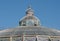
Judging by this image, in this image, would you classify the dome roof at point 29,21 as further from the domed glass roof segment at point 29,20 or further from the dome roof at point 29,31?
the dome roof at point 29,31

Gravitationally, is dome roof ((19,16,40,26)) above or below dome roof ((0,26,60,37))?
above

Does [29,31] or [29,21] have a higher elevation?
[29,21]

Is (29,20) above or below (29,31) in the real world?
above

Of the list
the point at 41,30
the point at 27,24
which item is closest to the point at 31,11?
the point at 27,24

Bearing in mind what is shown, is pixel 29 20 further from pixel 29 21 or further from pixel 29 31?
pixel 29 31

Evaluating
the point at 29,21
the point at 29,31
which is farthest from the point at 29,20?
the point at 29,31

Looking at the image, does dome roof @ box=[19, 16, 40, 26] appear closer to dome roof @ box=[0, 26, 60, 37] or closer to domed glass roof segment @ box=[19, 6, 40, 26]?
domed glass roof segment @ box=[19, 6, 40, 26]

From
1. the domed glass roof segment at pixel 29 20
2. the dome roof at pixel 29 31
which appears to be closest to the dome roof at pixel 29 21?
the domed glass roof segment at pixel 29 20

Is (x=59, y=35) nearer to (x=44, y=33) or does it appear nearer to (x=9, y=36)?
(x=44, y=33)

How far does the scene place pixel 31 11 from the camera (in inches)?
2312

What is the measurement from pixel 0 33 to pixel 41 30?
7470 mm

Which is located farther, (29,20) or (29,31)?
(29,20)

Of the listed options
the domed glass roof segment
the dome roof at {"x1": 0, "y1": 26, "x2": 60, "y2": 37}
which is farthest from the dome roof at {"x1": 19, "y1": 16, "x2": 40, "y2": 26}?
the dome roof at {"x1": 0, "y1": 26, "x2": 60, "y2": 37}

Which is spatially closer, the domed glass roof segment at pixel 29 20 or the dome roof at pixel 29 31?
the dome roof at pixel 29 31
